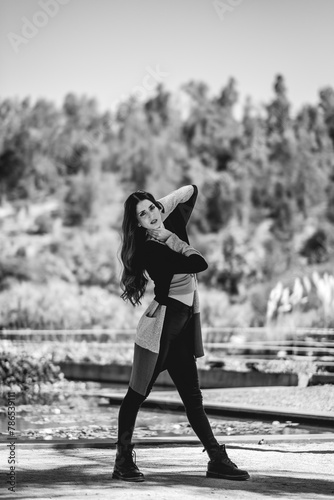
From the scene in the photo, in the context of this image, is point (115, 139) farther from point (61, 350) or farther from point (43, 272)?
point (61, 350)

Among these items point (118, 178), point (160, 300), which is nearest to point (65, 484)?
point (160, 300)

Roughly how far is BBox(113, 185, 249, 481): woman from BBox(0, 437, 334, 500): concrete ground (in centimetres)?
17

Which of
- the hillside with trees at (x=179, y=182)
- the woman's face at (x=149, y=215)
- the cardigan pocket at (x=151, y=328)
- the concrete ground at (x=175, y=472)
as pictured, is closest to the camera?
the concrete ground at (x=175, y=472)

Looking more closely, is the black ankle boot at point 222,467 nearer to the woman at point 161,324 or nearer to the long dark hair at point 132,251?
the woman at point 161,324

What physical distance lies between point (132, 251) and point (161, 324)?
1.39ft

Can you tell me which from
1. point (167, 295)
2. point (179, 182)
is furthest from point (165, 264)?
point (179, 182)


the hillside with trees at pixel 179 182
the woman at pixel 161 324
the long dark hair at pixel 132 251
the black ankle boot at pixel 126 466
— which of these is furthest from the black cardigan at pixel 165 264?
the hillside with trees at pixel 179 182

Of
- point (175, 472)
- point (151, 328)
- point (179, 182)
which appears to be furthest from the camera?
point (179, 182)

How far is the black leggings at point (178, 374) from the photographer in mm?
5070

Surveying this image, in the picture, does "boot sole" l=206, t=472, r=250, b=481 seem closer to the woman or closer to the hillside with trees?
the woman

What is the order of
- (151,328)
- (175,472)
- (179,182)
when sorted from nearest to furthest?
→ (151,328), (175,472), (179,182)

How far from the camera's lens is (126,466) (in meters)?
5.05

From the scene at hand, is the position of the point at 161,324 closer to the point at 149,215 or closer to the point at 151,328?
the point at 151,328

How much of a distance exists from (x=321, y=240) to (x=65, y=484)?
2380 inches
